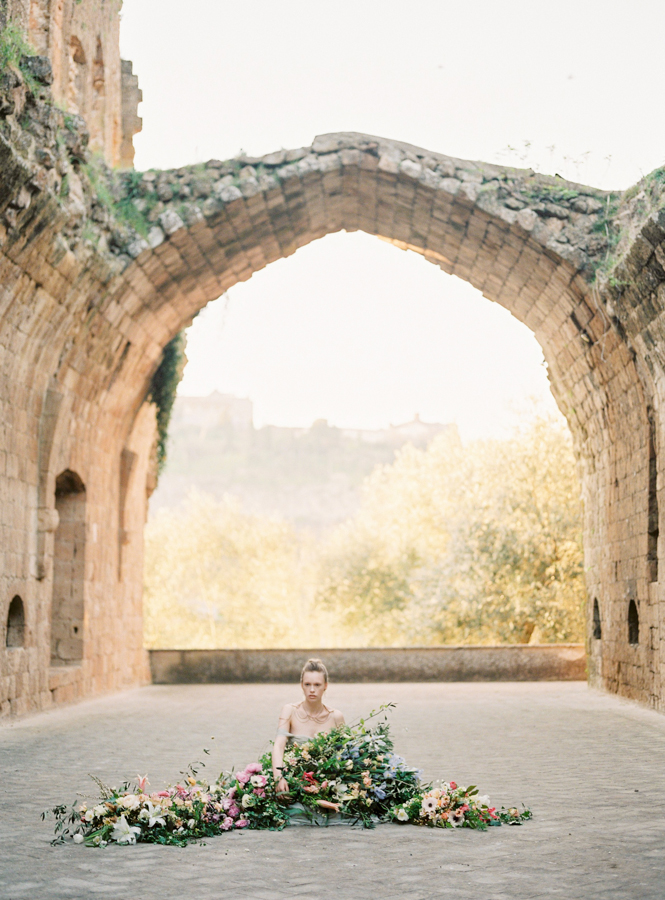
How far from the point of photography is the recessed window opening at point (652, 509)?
37.4 ft

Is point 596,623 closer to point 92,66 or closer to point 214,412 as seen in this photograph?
point 92,66

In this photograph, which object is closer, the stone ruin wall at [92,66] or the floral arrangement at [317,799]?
the floral arrangement at [317,799]

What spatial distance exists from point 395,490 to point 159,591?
1058 cm

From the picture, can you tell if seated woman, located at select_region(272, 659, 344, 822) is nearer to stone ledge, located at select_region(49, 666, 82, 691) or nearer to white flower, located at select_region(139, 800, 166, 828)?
white flower, located at select_region(139, 800, 166, 828)

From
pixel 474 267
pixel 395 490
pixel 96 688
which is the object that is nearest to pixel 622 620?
pixel 474 267

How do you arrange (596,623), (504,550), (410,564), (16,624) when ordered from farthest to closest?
(410,564) < (504,550) < (596,623) < (16,624)

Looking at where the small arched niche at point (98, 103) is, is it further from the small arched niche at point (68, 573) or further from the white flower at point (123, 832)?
the white flower at point (123, 832)

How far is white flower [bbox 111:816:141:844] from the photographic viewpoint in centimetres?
450

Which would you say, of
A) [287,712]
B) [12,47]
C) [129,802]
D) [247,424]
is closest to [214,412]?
[247,424]

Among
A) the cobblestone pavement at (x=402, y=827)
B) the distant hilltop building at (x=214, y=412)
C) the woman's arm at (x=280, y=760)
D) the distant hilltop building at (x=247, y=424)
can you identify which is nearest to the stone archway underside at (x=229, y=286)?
the cobblestone pavement at (x=402, y=827)

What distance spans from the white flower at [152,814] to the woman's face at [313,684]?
92cm

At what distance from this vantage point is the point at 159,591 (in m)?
40.5

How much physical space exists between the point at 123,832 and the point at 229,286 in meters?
11.5

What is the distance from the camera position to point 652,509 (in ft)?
37.6
